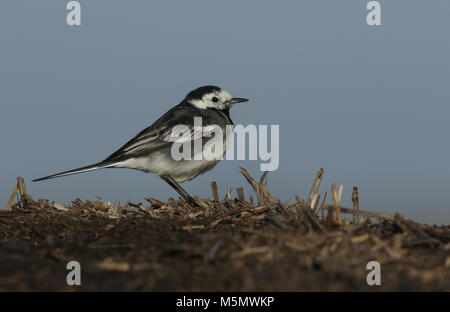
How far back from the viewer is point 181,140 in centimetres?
850

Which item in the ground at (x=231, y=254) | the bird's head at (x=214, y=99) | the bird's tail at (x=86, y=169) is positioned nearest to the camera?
the ground at (x=231, y=254)

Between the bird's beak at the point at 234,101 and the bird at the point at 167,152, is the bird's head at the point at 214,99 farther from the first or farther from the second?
the bird at the point at 167,152

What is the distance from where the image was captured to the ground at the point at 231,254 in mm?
3213

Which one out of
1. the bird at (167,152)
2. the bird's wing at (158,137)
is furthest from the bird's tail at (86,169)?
the bird's wing at (158,137)

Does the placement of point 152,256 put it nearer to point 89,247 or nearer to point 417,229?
point 89,247

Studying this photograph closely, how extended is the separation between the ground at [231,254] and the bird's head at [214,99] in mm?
4690

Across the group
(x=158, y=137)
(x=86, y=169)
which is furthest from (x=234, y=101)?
(x=86, y=169)

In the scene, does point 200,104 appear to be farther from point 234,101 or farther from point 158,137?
point 158,137

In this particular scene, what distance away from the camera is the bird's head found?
993 cm

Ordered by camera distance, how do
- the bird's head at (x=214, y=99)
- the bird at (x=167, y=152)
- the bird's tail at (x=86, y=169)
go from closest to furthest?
the bird's tail at (x=86, y=169), the bird at (x=167, y=152), the bird's head at (x=214, y=99)

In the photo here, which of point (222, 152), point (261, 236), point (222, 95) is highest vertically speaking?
point (222, 95)
